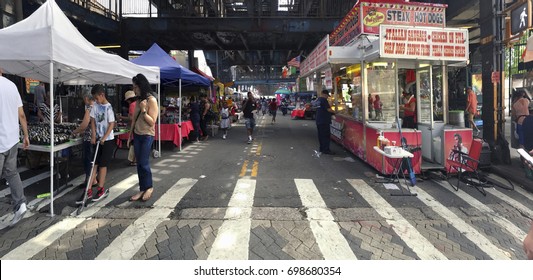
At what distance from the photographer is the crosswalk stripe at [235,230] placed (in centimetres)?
360

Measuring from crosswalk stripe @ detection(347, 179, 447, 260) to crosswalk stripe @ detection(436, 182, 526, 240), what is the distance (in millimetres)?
1314

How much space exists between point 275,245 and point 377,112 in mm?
5853

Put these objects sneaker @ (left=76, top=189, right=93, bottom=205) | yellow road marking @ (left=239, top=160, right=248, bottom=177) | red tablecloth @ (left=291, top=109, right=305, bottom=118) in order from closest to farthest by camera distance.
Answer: sneaker @ (left=76, top=189, right=93, bottom=205), yellow road marking @ (left=239, top=160, right=248, bottom=177), red tablecloth @ (left=291, top=109, right=305, bottom=118)

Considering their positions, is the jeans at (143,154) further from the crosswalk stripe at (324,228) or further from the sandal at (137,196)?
the crosswalk stripe at (324,228)

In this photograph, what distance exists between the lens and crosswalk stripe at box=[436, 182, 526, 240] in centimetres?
439

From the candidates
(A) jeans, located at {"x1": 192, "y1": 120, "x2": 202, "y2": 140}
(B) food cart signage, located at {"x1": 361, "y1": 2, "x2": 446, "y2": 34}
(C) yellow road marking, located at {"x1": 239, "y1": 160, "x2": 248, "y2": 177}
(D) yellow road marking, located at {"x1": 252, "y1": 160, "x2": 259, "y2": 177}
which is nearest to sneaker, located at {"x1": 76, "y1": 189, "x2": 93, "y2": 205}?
(C) yellow road marking, located at {"x1": 239, "y1": 160, "x2": 248, "y2": 177}

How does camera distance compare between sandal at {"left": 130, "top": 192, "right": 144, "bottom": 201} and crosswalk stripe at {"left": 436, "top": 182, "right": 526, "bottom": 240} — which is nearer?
crosswalk stripe at {"left": 436, "top": 182, "right": 526, "bottom": 240}

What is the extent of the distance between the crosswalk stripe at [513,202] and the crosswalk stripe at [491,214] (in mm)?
81

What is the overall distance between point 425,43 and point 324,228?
189 inches

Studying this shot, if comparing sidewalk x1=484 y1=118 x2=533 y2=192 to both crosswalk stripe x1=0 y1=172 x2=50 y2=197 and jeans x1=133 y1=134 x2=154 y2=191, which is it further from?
crosswalk stripe x1=0 y1=172 x2=50 y2=197

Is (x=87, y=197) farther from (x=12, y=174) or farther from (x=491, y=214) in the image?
(x=491, y=214)

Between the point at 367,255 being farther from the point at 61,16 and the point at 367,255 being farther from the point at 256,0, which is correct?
the point at 256,0

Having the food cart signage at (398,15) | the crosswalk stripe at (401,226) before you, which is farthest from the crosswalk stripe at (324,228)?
the food cart signage at (398,15)

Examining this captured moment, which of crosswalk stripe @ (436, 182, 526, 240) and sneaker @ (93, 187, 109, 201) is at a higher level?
sneaker @ (93, 187, 109, 201)
